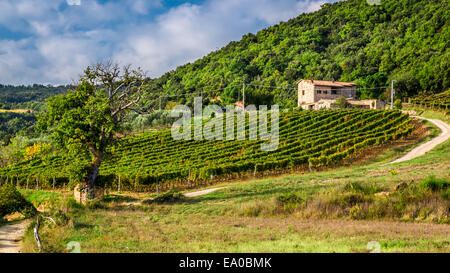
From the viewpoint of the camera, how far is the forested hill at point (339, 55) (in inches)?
2817

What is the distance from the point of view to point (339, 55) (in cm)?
9431

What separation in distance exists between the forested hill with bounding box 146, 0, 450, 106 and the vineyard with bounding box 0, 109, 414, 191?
31798 millimetres

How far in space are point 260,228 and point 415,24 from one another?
9902 cm

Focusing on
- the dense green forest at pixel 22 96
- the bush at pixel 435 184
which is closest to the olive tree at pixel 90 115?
the bush at pixel 435 184

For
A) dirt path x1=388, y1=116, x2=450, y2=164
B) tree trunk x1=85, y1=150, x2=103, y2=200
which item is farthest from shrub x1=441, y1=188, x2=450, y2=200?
dirt path x1=388, y1=116, x2=450, y2=164

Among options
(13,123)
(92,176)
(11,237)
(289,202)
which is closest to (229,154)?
(92,176)

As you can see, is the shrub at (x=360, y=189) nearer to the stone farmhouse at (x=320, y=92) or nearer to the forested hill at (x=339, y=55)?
the stone farmhouse at (x=320, y=92)

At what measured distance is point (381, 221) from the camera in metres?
9.60

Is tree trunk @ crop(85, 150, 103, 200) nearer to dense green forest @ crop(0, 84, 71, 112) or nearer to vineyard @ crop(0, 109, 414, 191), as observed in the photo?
vineyard @ crop(0, 109, 414, 191)

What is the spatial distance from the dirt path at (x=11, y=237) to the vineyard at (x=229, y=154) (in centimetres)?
764

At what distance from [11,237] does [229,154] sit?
2337 cm

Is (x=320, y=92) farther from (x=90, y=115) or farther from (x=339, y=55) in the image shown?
(x=90, y=115)
